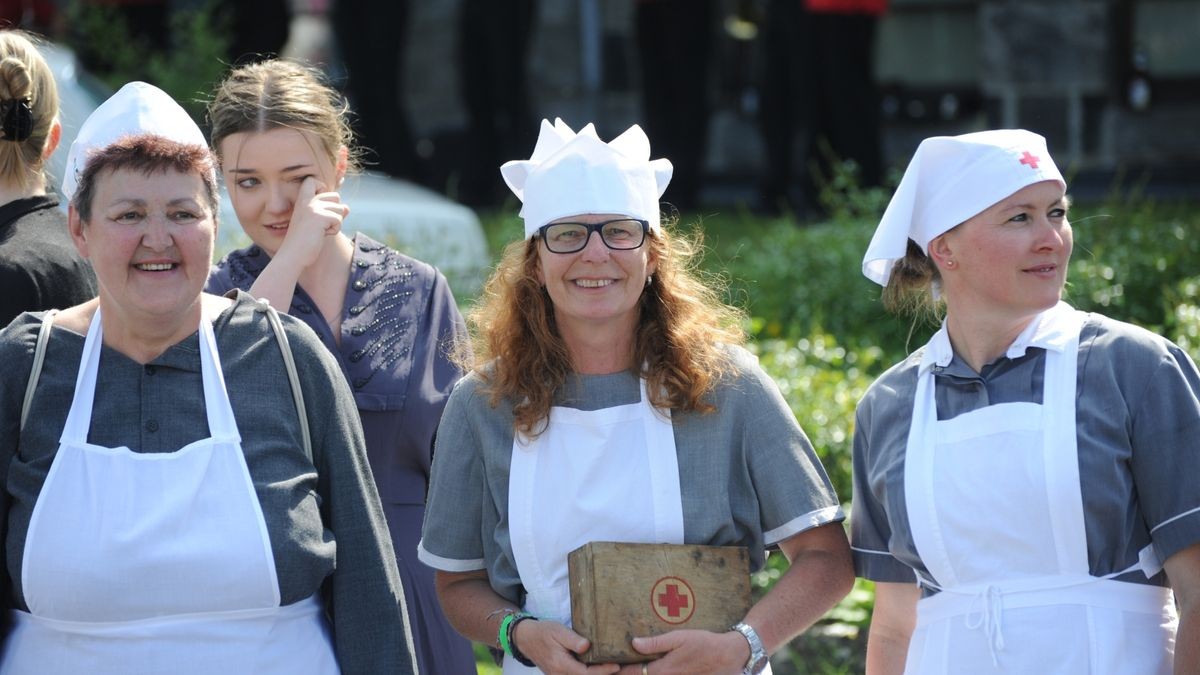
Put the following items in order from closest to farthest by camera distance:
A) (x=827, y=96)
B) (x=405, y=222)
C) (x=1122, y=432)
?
(x=1122, y=432) < (x=405, y=222) < (x=827, y=96)

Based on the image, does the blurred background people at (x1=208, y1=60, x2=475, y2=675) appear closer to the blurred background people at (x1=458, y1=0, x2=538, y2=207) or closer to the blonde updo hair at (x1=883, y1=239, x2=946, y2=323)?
the blonde updo hair at (x1=883, y1=239, x2=946, y2=323)

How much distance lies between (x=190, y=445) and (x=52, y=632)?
0.41m

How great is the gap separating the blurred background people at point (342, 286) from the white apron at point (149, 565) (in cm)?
78

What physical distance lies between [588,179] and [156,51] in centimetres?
942

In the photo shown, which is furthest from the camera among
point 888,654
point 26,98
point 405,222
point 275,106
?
point 405,222

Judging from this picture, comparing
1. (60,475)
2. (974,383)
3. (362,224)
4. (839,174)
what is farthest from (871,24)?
(60,475)

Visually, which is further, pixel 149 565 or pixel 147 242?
pixel 147 242

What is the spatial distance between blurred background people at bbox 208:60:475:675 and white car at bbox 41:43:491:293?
9.88ft

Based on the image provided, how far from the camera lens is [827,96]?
10414 mm

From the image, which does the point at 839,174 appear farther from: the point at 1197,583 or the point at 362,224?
the point at 1197,583

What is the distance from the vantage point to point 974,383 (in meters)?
3.19

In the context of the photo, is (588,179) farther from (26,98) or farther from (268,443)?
(26,98)

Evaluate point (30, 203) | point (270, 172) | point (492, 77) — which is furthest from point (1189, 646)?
point (492, 77)

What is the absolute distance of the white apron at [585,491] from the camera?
10.6ft
